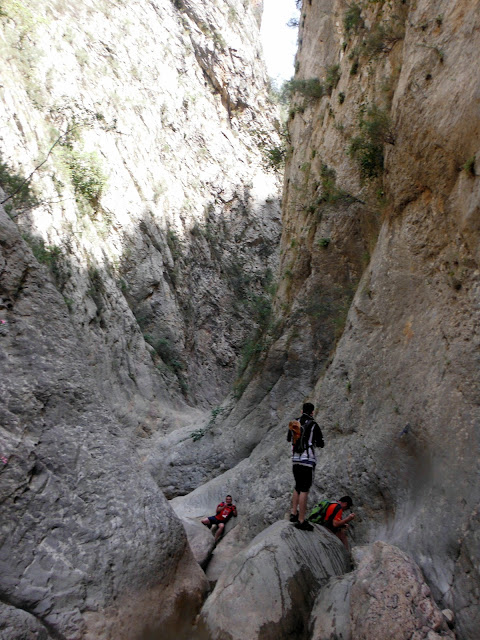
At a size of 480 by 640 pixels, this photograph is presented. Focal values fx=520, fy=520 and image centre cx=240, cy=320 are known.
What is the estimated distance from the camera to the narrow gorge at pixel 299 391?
4777 millimetres

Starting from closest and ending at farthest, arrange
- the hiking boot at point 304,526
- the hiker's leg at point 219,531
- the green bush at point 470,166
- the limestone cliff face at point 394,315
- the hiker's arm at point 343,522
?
the limestone cliff face at point 394,315 < the green bush at point 470,166 < the hiking boot at point 304,526 < the hiker's arm at point 343,522 < the hiker's leg at point 219,531

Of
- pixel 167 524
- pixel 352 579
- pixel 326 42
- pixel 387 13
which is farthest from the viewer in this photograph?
pixel 326 42

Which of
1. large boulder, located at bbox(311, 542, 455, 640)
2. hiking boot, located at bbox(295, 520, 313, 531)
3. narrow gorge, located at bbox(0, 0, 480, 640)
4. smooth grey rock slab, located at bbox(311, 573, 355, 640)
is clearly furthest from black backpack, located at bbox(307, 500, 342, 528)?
large boulder, located at bbox(311, 542, 455, 640)

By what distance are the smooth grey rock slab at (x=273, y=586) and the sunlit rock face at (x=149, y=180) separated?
9896 millimetres

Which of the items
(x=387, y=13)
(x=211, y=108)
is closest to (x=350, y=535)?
(x=387, y=13)

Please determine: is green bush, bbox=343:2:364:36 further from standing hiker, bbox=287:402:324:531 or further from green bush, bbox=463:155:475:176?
standing hiker, bbox=287:402:324:531

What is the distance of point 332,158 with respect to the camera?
37.9 ft

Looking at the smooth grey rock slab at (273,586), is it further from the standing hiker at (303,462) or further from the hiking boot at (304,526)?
the standing hiker at (303,462)

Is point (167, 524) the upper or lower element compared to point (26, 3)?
lower

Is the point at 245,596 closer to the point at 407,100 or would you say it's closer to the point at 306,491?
the point at 306,491

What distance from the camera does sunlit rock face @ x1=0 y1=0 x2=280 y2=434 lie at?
16.8m

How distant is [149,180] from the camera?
945 inches

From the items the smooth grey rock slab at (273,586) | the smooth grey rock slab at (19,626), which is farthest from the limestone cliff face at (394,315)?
the smooth grey rock slab at (19,626)

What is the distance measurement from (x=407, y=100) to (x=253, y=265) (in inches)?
834
